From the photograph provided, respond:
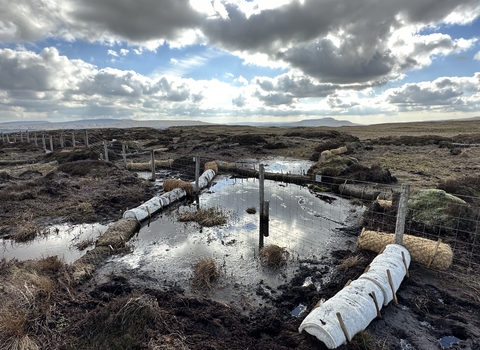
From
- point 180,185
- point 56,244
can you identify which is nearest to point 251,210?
point 180,185

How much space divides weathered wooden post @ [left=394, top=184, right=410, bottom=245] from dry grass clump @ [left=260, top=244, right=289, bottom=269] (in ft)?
8.93

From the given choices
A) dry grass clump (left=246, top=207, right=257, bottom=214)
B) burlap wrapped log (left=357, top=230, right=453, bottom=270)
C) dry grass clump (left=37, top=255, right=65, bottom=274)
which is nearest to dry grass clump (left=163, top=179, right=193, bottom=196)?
dry grass clump (left=246, top=207, right=257, bottom=214)

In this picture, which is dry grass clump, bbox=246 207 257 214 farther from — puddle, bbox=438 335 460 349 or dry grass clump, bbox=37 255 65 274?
puddle, bbox=438 335 460 349

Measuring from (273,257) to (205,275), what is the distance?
5.98 feet

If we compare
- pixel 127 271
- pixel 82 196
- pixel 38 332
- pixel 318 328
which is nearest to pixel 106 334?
pixel 38 332

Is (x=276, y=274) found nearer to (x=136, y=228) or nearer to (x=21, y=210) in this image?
(x=136, y=228)

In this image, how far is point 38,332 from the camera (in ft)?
14.3

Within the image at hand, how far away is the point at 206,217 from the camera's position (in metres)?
10.1

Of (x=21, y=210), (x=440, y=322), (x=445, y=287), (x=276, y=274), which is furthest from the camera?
(x=21, y=210)

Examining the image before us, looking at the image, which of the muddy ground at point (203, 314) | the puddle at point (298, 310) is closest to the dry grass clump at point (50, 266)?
the muddy ground at point (203, 314)

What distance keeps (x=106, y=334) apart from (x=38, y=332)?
1160mm

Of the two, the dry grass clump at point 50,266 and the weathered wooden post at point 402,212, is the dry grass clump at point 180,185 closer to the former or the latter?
the dry grass clump at point 50,266

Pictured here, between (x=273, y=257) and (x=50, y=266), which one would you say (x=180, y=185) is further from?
(x=273, y=257)

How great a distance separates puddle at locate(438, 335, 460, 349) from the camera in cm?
439
